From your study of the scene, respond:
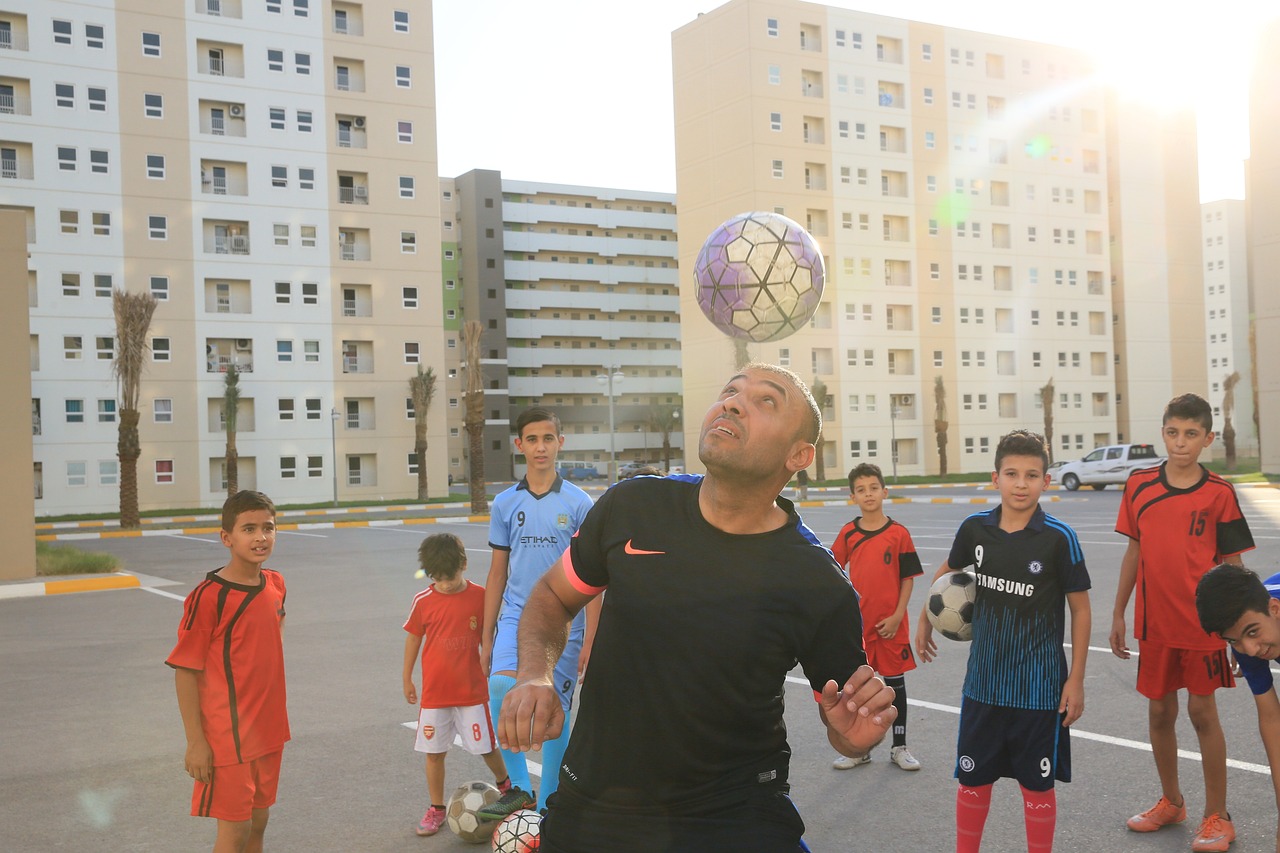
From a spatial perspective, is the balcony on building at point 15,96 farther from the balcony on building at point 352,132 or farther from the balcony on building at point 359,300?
the balcony on building at point 359,300

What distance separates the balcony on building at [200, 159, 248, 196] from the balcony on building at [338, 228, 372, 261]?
5411 millimetres

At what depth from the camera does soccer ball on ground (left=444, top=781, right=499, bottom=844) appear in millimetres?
5418

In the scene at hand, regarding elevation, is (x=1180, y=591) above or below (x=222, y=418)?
below

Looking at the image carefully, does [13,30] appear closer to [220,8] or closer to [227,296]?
[220,8]

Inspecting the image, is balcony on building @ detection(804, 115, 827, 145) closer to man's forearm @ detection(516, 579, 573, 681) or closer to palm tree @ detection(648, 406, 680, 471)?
palm tree @ detection(648, 406, 680, 471)

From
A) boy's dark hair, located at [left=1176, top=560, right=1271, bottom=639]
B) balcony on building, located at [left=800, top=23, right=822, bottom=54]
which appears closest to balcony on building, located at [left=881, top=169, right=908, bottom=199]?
balcony on building, located at [left=800, top=23, right=822, bottom=54]

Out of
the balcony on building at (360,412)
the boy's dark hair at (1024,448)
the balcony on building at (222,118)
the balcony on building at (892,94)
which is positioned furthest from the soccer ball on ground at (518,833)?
the balcony on building at (892,94)

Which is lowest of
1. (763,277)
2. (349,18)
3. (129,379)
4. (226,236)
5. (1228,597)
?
(1228,597)

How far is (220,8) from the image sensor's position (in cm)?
5303

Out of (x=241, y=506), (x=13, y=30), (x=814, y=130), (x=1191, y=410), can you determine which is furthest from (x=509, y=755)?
(x=814, y=130)

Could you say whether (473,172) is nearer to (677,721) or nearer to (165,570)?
(165,570)

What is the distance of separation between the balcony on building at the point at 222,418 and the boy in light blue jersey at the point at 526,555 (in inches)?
1953

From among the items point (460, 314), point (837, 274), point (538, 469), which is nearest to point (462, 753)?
point (538, 469)

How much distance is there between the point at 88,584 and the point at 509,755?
14.9 metres
